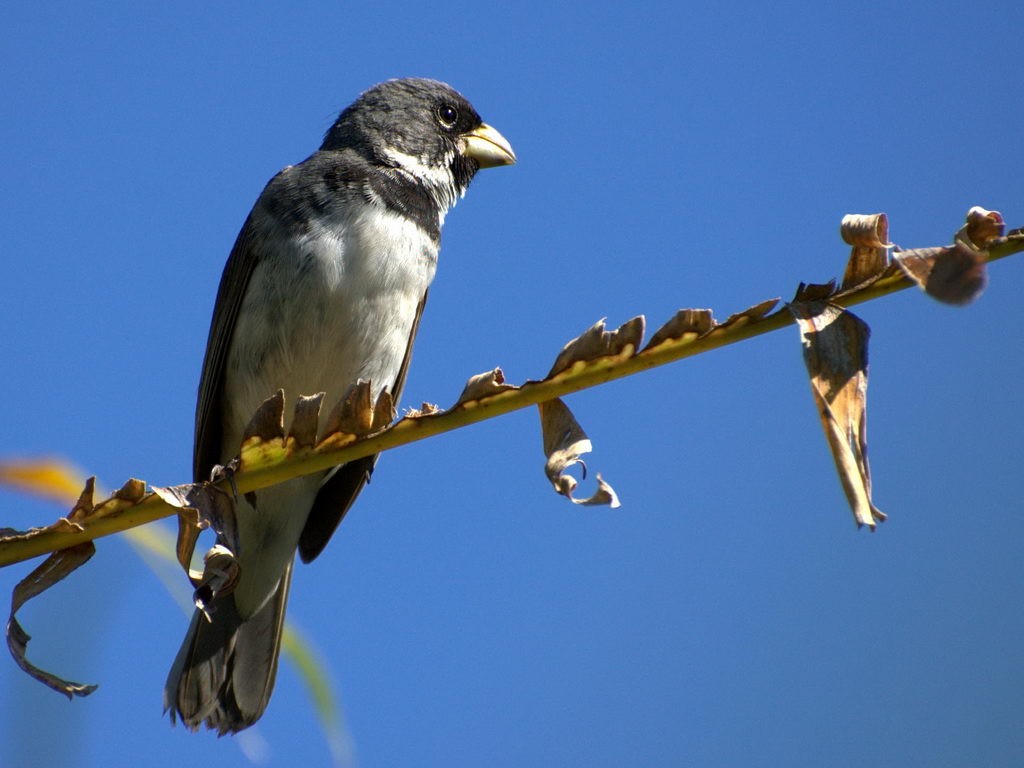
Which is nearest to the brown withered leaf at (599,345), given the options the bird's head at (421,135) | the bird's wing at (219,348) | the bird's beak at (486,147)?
the bird's wing at (219,348)

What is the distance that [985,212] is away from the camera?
1.83 m

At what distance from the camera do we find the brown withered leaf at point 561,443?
6.56 feet

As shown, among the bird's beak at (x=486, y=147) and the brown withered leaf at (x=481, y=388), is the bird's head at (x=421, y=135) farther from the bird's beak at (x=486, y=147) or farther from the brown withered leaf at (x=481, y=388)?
the brown withered leaf at (x=481, y=388)

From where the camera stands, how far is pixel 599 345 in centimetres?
197

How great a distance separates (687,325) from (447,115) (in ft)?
9.47

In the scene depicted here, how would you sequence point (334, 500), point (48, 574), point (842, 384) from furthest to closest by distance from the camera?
point (334, 500)
point (48, 574)
point (842, 384)

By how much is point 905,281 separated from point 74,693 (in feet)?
5.03

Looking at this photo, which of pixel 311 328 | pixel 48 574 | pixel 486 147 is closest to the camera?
pixel 48 574

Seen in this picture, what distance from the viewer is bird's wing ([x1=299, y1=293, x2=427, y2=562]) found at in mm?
4160

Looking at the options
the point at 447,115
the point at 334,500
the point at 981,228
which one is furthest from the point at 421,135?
the point at 981,228

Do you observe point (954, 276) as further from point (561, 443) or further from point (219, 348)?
point (219, 348)

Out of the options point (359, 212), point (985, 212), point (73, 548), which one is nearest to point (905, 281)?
point (985, 212)

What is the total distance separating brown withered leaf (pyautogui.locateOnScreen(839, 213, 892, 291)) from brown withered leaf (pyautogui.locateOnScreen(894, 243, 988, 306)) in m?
0.17

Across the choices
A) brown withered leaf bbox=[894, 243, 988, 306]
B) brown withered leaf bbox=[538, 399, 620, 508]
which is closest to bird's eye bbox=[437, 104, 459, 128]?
brown withered leaf bbox=[538, 399, 620, 508]
